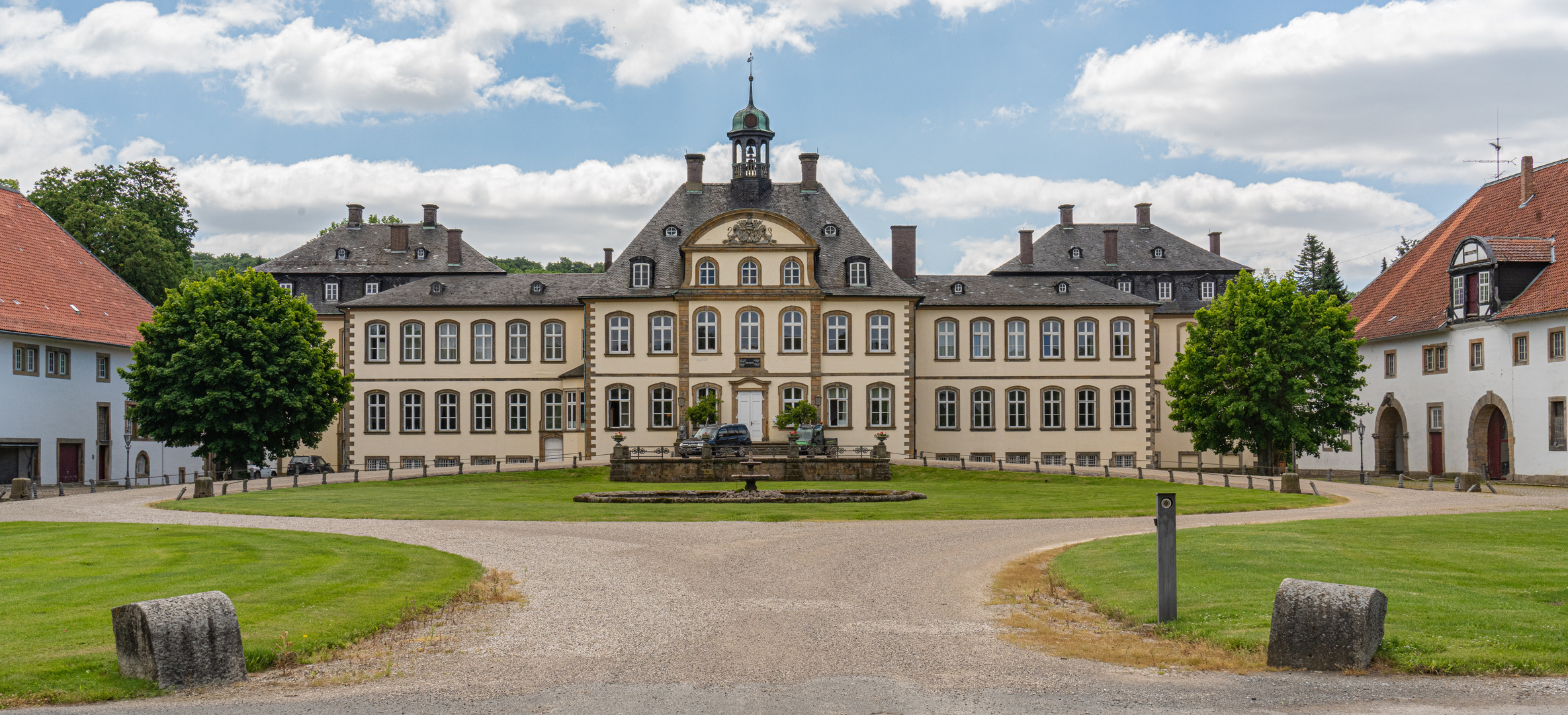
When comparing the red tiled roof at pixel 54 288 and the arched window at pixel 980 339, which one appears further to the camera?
the arched window at pixel 980 339

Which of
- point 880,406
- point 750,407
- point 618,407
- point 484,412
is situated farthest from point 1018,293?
point 484,412

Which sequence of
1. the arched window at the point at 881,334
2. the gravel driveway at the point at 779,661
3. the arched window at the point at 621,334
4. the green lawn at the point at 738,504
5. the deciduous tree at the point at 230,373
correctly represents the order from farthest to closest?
the arched window at the point at 881,334
the arched window at the point at 621,334
the deciduous tree at the point at 230,373
the green lawn at the point at 738,504
the gravel driveway at the point at 779,661

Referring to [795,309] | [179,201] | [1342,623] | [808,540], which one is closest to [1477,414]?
[795,309]

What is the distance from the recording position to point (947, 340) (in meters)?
57.3

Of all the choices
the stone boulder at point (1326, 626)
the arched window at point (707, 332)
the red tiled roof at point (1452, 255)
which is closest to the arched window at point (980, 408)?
the arched window at point (707, 332)

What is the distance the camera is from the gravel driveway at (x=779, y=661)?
940 cm

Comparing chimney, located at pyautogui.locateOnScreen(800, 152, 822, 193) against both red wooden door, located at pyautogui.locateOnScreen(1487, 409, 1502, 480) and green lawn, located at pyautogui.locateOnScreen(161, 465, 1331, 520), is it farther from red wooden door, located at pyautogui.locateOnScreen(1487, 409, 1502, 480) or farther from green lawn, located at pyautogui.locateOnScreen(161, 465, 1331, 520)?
red wooden door, located at pyautogui.locateOnScreen(1487, 409, 1502, 480)

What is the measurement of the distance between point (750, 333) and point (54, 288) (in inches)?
1149

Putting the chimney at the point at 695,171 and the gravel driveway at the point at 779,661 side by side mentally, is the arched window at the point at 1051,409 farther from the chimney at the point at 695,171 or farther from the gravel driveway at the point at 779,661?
the gravel driveway at the point at 779,661

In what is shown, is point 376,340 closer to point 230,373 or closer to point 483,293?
point 483,293


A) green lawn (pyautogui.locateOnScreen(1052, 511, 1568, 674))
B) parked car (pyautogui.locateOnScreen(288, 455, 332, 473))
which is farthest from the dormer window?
green lawn (pyautogui.locateOnScreen(1052, 511, 1568, 674))

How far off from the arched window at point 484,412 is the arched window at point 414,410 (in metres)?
2.45

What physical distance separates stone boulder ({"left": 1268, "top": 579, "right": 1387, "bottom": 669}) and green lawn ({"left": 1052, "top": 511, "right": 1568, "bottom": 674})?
406 millimetres

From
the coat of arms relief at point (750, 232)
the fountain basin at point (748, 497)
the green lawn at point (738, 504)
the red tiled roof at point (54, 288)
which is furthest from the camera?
the coat of arms relief at point (750, 232)
